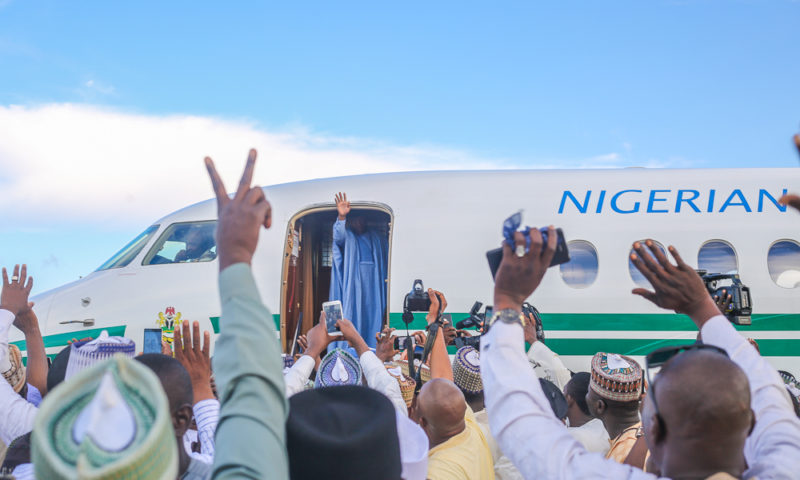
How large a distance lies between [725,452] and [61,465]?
4.53ft

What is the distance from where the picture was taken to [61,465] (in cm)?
98

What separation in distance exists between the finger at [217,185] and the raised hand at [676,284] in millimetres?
1201

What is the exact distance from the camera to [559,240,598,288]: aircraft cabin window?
689 cm

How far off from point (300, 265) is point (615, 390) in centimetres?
600

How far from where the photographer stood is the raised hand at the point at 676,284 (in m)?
1.96

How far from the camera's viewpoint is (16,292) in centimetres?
304

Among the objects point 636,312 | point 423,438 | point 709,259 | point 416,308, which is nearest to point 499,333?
point 423,438

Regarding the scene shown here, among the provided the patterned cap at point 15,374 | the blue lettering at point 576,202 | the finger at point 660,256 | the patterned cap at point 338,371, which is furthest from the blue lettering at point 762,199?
the patterned cap at point 15,374

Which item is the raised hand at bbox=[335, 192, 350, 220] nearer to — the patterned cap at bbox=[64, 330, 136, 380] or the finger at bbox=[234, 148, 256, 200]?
the patterned cap at bbox=[64, 330, 136, 380]

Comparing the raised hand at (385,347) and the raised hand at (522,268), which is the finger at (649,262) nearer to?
the raised hand at (522,268)

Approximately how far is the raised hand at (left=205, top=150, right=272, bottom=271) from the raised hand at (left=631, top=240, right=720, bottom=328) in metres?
1.13

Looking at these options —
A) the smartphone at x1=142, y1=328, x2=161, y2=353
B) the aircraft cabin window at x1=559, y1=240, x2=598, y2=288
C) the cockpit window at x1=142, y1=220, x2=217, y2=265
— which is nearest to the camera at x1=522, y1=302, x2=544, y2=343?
the aircraft cabin window at x1=559, y1=240, x2=598, y2=288

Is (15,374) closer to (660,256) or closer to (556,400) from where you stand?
(556,400)

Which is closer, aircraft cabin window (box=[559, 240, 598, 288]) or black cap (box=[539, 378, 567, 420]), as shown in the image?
black cap (box=[539, 378, 567, 420])
